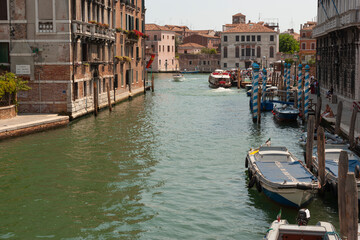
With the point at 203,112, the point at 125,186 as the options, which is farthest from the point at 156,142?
the point at 203,112

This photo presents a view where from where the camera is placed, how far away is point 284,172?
14.5 meters

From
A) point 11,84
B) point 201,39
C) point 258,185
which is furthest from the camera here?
point 201,39

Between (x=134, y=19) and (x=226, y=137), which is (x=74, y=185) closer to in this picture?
(x=226, y=137)

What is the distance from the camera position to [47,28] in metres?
26.4

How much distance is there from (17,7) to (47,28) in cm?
176

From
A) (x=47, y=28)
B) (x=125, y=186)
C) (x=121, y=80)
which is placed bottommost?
(x=125, y=186)

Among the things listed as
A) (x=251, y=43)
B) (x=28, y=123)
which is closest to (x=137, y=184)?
(x=28, y=123)

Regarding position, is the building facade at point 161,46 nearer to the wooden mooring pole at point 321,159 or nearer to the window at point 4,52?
the window at point 4,52

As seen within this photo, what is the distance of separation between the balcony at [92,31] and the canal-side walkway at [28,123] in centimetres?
466

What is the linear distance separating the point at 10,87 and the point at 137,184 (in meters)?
11.2

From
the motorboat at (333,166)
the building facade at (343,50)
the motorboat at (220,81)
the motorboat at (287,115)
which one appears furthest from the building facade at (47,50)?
the motorboat at (220,81)

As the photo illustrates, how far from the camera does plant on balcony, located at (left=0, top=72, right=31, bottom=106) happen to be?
23.8 metres

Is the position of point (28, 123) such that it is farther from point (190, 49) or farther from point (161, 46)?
point (190, 49)

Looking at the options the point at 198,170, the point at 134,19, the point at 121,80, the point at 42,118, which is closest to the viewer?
the point at 198,170
